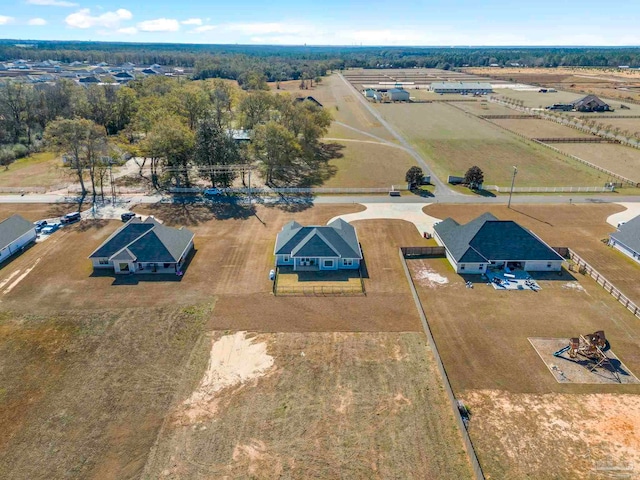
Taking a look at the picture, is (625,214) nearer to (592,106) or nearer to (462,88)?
(592,106)

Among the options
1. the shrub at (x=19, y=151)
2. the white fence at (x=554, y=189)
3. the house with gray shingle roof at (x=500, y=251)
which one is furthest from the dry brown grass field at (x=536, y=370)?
the shrub at (x=19, y=151)

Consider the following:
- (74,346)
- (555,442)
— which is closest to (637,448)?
(555,442)

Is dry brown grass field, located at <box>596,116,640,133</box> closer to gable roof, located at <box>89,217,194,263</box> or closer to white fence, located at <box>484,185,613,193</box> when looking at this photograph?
white fence, located at <box>484,185,613,193</box>

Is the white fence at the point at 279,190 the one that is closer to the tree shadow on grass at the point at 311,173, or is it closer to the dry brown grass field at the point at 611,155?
the tree shadow on grass at the point at 311,173

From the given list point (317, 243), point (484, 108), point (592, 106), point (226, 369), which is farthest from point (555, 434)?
point (592, 106)

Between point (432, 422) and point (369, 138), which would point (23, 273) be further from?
point (369, 138)

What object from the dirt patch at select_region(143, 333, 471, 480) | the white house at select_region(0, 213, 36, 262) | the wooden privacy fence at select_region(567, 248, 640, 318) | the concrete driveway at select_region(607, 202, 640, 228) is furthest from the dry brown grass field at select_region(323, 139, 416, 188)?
the dirt patch at select_region(143, 333, 471, 480)
